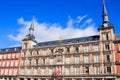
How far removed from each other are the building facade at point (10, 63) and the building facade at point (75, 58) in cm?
83

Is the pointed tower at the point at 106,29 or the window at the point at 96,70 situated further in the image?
the pointed tower at the point at 106,29

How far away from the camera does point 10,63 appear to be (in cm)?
7262

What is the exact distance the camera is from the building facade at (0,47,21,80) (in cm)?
7006

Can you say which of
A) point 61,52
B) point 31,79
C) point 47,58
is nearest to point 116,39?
point 61,52

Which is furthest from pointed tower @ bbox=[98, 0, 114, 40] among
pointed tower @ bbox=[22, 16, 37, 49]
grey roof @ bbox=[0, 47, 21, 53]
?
grey roof @ bbox=[0, 47, 21, 53]

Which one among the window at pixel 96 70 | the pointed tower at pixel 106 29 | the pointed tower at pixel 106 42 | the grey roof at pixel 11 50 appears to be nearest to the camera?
the pointed tower at pixel 106 42

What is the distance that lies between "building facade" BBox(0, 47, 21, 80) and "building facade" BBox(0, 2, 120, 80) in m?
0.83

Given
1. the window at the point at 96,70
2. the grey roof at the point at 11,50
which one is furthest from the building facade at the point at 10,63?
the window at the point at 96,70

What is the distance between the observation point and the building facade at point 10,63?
70.1 m

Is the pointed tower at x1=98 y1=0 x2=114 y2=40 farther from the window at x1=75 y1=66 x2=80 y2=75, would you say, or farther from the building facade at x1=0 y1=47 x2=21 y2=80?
the building facade at x1=0 y1=47 x2=21 y2=80

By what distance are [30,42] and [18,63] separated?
10.9 metres

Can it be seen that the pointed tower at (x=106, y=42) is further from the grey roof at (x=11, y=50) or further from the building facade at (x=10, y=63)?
the grey roof at (x=11, y=50)

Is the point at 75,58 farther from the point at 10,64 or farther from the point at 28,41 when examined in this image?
the point at 10,64

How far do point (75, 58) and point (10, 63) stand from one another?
33.0 meters
